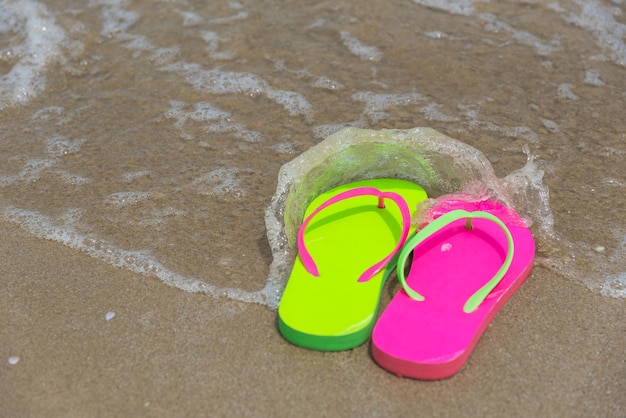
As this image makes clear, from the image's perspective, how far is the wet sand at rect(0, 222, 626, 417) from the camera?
1793 millimetres

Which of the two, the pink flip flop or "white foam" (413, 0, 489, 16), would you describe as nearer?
the pink flip flop

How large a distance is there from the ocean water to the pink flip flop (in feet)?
0.58

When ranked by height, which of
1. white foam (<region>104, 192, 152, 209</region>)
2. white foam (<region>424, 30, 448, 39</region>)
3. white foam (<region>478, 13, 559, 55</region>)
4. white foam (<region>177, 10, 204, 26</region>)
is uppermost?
white foam (<region>104, 192, 152, 209</region>)

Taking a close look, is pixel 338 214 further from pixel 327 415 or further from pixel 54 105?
pixel 54 105

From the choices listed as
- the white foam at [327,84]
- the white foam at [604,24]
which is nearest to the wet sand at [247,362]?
the white foam at [327,84]

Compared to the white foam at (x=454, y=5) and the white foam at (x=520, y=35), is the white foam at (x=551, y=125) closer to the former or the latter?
the white foam at (x=520, y=35)

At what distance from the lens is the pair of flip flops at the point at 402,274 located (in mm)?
1857

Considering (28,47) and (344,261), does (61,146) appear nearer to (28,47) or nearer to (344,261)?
(28,47)

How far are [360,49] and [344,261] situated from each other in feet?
6.13

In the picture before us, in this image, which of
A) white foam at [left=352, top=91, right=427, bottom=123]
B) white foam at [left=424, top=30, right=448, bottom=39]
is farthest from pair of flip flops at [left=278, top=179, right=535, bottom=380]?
white foam at [left=424, top=30, right=448, bottom=39]

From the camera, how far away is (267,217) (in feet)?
7.47

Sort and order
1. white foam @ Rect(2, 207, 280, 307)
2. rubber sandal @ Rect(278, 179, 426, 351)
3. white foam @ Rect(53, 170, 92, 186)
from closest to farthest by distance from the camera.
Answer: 1. rubber sandal @ Rect(278, 179, 426, 351)
2. white foam @ Rect(2, 207, 280, 307)
3. white foam @ Rect(53, 170, 92, 186)

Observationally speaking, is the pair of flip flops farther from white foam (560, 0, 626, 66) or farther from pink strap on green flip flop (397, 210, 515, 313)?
white foam (560, 0, 626, 66)

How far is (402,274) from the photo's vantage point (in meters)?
1.99
